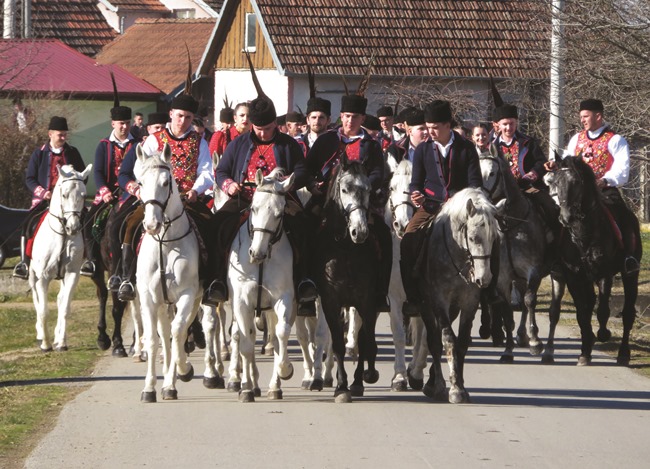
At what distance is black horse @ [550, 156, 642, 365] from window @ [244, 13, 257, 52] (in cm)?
3508

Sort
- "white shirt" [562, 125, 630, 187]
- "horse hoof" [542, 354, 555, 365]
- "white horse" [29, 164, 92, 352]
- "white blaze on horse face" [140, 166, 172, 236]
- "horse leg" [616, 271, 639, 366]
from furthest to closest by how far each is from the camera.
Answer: "white horse" [29, 164, 92, 352] → "white shirt" [562, 125, 630, 187] → "horse hoof" [542, 354, 555, 365] → "horse leg" [616, 271, 639, 366] → "white blaze on horse face" [140, 166, 172, 236]

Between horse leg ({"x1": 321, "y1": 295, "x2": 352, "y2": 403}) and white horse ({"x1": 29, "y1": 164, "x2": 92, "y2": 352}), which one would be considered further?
white horse ({"x1": 29, "y1": 164, "x2": 92, "y2": 352})

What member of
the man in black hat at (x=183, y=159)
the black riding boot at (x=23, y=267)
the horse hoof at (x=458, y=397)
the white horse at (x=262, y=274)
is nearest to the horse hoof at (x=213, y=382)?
the white horse at (x=262, y=274)

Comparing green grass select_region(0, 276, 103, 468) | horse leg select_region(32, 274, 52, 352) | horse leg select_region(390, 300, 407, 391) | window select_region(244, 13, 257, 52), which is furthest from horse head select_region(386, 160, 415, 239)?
window select_region(244, 13, 257, 52)

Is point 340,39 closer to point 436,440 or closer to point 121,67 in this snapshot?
point 121,67

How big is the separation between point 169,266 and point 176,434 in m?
2.00

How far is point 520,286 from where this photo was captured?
16.5 meters

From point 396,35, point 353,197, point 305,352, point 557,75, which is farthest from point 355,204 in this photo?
point 396,35

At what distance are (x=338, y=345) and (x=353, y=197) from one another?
1.29m

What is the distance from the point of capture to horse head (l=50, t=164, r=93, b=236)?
1620 cm

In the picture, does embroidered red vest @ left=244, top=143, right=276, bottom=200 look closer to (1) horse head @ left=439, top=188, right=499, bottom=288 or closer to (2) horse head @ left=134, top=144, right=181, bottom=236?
(2) horse head @ left=134, top=144, right=181, bottom=236

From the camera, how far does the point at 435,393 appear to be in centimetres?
1230

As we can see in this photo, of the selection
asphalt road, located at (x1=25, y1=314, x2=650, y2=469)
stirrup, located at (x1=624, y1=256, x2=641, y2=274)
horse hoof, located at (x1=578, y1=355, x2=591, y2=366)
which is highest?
stirrup, located at (x1=624, y1=256, x2=641, y2=274)

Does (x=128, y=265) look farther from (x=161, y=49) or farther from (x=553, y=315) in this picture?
(x=161, y=49)
